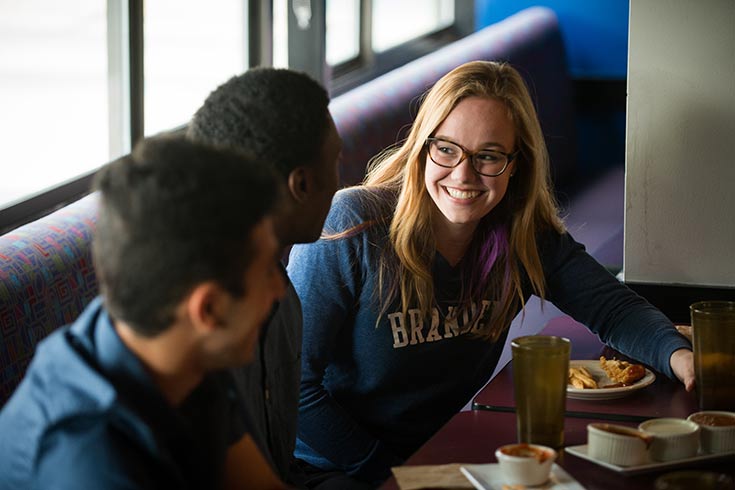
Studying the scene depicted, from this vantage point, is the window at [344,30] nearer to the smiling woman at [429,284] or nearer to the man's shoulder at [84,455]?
the smiling woman at [429,284]

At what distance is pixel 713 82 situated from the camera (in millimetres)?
2447

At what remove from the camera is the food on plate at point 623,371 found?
1827mm

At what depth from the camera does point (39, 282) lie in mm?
1932

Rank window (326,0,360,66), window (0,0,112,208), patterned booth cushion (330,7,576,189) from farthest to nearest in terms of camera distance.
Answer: window (326,0,360,66) < patterned booth cushion (330,7,576,189) < window (0,0,112,208)

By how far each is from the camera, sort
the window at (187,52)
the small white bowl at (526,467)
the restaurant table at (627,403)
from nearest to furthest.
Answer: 1. the small white bowl at (526,467)
2. the restaurant table at (627,403)
3. the window at (187,52)

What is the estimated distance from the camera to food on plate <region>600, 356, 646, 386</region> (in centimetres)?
183

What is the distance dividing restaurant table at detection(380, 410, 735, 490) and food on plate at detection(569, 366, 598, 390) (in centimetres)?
11

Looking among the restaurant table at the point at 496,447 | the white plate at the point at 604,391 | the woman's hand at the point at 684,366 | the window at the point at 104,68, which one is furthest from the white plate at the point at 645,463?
the window at the point at 104,68

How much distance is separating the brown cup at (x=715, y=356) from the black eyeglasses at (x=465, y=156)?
0.52 meters

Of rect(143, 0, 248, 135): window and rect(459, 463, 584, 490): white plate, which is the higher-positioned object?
rect(143, 0, 248, 135): window

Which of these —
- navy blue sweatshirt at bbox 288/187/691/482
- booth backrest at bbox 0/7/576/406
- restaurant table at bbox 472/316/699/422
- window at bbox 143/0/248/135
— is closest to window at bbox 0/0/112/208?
window at bbox 143/0/248/135

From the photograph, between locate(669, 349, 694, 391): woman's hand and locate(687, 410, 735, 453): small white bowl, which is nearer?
locate(687, 410, 735, 453): small white bowl

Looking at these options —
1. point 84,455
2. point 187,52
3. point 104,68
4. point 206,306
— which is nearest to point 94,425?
point 84,455

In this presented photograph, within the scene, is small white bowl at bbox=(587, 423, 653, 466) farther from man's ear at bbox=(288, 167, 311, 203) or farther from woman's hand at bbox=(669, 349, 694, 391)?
man's ear at bbox=(288, 167, 311, 203)
